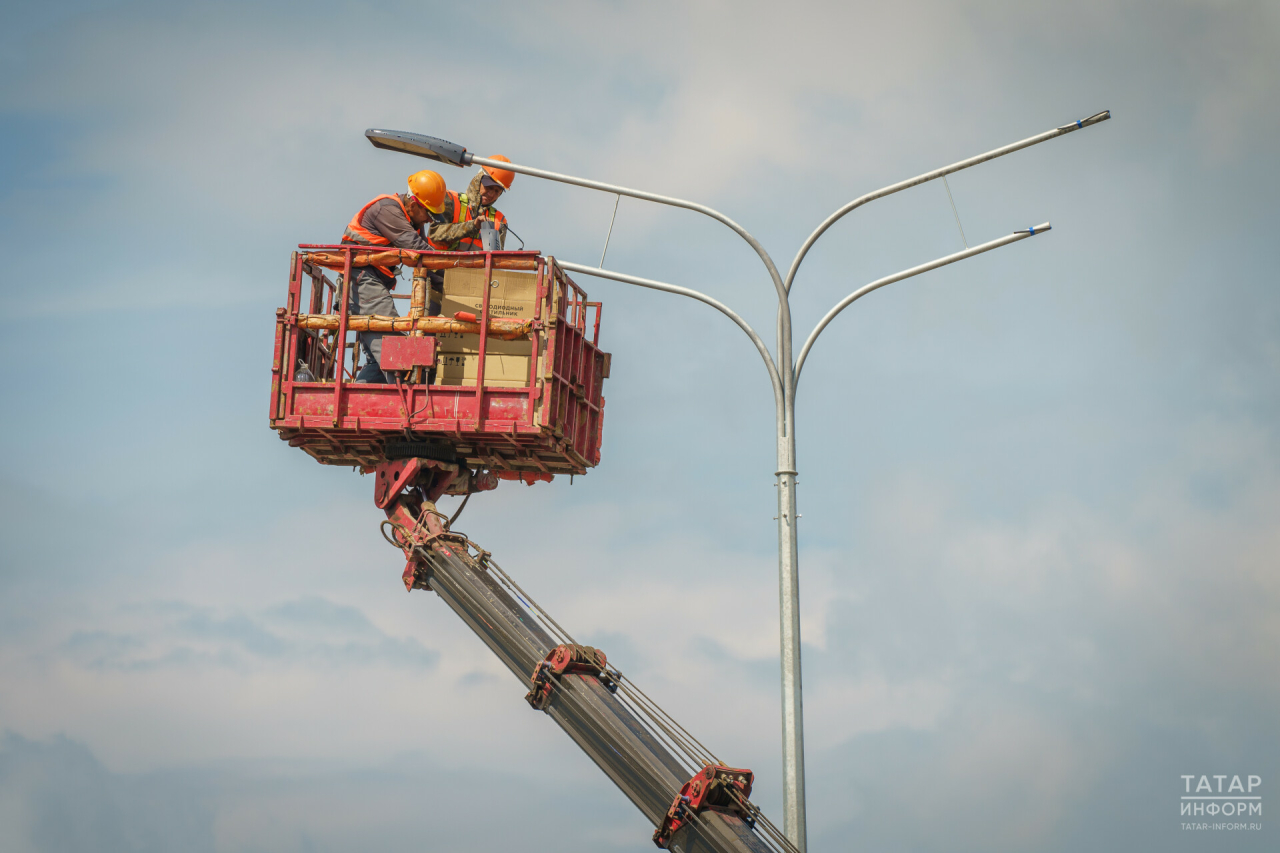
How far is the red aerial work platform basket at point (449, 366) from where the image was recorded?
16453 mm

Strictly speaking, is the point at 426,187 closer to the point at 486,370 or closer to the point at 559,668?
the point at 486,370

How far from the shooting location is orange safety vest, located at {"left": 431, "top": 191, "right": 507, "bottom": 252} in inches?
700

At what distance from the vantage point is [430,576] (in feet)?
56.1

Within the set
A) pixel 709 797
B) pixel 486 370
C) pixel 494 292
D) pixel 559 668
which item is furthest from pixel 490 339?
pixel 709 797

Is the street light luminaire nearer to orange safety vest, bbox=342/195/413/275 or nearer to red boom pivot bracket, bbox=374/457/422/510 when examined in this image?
orange safety vest, bbox=342/195/413/275

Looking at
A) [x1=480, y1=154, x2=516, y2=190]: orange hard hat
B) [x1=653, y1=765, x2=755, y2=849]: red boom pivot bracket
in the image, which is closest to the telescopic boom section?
[x1=653, y1=765, x2=755, y2=849]: red boom pivot bracket

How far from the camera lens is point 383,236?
17.5 metres

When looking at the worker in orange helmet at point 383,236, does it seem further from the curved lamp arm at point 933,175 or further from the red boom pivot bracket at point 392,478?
the curved lamp arm at point 933,175

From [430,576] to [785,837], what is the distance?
5419 millimetres

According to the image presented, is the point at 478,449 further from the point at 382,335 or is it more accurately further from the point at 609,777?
the point at 609,777

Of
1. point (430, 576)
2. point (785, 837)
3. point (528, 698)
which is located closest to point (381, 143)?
point (430, 576)

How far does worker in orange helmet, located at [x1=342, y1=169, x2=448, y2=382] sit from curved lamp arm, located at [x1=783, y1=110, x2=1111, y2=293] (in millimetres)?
4629

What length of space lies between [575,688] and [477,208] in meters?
6.76

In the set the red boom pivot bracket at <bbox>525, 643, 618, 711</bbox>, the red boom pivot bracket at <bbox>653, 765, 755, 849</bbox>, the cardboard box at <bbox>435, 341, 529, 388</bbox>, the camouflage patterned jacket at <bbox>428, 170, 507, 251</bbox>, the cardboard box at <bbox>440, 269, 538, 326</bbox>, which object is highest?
the camouflage patterned jacket at <bbox>428, 170, 507, 251</bbox>
